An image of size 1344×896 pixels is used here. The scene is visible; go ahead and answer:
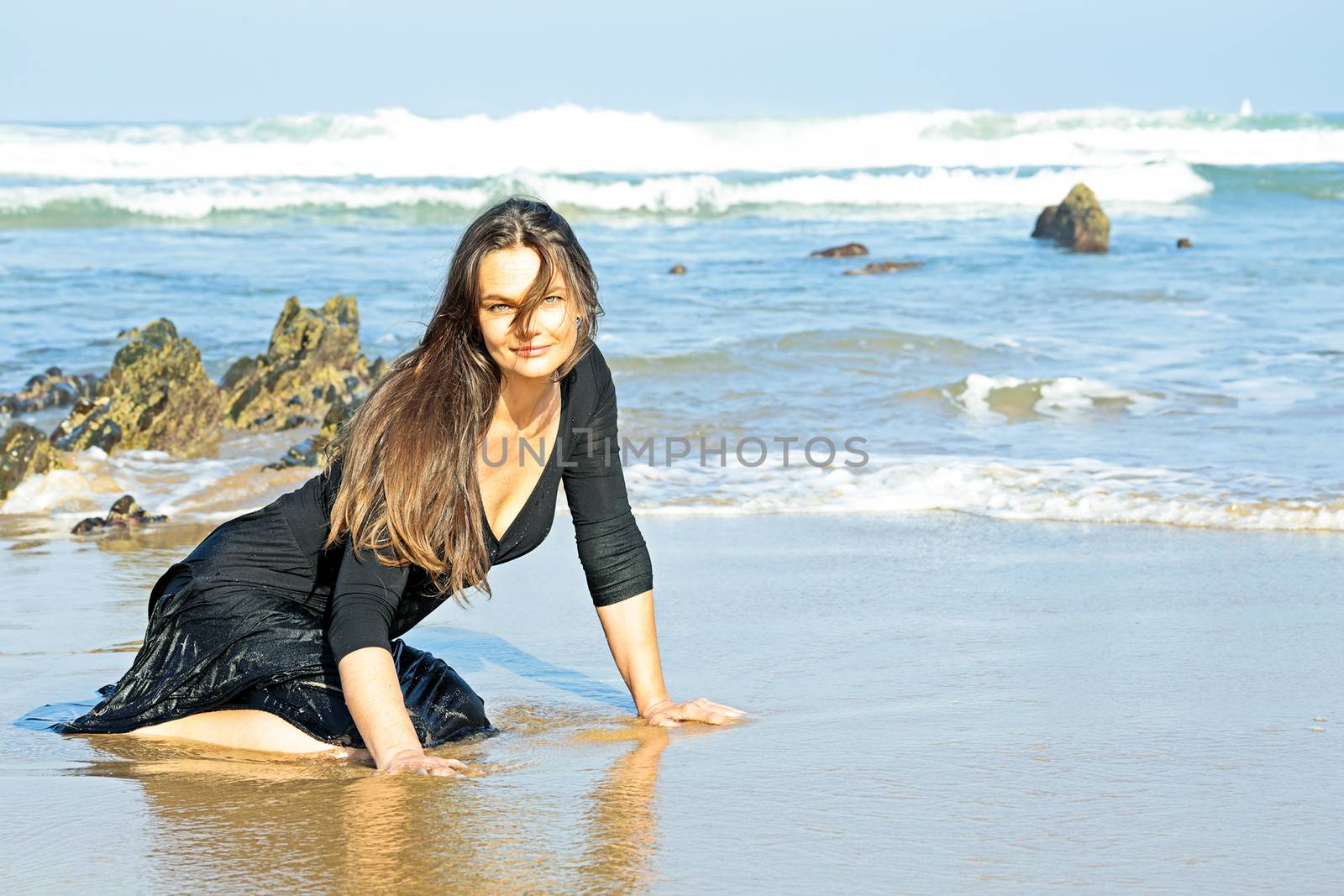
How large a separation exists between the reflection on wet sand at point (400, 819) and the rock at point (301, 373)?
5.35 metres

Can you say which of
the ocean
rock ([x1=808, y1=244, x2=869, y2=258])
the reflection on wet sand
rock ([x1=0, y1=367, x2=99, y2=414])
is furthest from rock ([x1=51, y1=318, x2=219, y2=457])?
rock ([x1=808, y1=244, x2=869, y2=258])

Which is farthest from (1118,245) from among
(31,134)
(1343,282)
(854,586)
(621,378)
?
(31,134)

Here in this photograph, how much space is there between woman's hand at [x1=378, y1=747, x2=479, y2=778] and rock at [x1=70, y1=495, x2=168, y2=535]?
352cm

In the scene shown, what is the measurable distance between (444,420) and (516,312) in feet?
0.91

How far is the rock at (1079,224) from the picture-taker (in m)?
18.6

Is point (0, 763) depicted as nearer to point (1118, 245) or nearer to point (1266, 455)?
point (1266, 455)

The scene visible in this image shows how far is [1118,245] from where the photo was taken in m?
19.5

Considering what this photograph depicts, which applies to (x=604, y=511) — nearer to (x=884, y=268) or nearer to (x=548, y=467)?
(x=548, y=467)

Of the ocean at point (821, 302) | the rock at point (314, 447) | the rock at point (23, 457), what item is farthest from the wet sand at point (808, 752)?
the rock at point (314, 447)

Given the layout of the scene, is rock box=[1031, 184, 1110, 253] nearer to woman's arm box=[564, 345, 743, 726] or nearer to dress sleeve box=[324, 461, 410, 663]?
woman's arm box=[564, 345, 743, 726]

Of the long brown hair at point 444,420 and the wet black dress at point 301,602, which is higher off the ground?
the long brown hair at point 444,420

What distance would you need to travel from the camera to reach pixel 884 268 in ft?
54.1

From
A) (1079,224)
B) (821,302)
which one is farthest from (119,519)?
(1079,224)

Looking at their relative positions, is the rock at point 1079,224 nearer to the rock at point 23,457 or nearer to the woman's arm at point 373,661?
the rock at point 23,457
